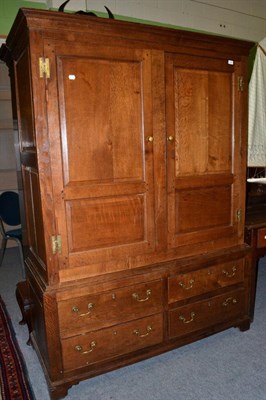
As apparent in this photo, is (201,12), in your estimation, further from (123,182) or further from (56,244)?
(56,244)

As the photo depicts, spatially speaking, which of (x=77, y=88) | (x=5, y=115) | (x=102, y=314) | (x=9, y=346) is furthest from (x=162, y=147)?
(x=5, y=115)

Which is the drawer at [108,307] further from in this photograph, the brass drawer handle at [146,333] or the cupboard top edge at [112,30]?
the cupboard top edge at [112,30]

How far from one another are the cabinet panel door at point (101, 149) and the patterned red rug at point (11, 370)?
78 cm

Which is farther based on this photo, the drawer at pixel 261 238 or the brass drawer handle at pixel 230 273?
the drawer at pixel 261 238

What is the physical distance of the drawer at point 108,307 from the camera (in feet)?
5.24

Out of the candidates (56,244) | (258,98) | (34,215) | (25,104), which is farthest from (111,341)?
(258,98)

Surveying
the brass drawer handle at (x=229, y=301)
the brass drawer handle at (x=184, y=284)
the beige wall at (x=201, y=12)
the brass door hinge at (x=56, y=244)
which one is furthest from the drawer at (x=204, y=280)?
the beige wall at (x=201, y=12)

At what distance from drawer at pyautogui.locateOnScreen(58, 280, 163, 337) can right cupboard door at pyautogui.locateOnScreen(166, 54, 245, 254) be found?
30cm

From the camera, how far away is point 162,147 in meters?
1.71

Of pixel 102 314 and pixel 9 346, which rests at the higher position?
pixel 102 314

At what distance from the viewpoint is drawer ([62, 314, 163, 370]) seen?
1.63 meters

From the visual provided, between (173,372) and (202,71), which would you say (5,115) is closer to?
(202,71)

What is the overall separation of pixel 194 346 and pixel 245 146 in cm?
133

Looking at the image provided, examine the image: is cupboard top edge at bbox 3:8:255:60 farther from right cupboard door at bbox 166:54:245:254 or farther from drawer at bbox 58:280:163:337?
drawer at bbox 58:280:163:337
